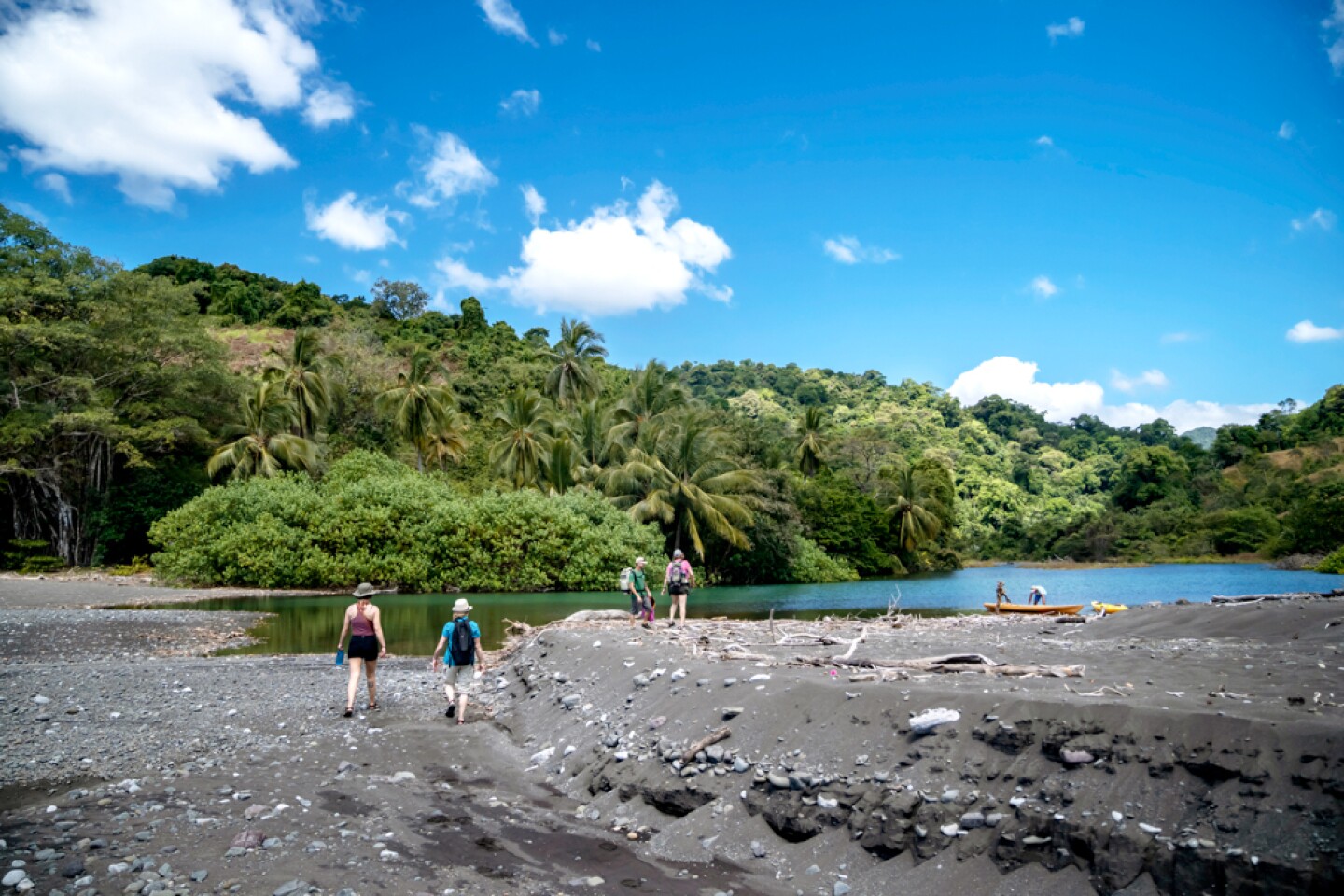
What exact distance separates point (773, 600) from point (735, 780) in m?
31.7

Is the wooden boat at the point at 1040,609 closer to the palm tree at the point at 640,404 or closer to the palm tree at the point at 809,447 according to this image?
the palm tree at the point at 640,404

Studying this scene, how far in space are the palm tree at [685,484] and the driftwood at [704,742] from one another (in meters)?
37.7

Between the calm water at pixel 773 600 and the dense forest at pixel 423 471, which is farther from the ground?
the dense forest at pixel 423 471

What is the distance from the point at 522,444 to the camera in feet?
163

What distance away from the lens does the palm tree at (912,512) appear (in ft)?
209

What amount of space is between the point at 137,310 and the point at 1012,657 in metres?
48.6

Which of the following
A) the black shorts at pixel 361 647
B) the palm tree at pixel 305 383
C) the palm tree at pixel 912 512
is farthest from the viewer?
the palm tree at pixel 912 512

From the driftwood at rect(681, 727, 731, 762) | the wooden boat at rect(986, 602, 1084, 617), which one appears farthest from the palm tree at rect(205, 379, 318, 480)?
the driftwood at rect(681, 727, 731, 762)

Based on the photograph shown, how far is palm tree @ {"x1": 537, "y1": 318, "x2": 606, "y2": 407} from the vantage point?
61219 millimetres

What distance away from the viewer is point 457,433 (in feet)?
198

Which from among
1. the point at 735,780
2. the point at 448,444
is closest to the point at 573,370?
the point at 448,444

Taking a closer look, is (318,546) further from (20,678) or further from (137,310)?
(20,678)

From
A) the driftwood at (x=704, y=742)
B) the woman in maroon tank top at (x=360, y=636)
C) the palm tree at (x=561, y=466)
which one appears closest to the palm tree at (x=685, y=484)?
the palm tree at (x=561, y=466)

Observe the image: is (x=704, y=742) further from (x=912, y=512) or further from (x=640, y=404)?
(x=912, y=512)
